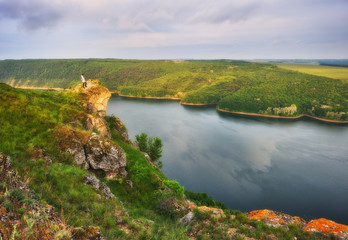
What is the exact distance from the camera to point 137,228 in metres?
7.17

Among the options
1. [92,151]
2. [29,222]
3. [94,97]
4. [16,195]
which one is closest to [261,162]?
[94,97]

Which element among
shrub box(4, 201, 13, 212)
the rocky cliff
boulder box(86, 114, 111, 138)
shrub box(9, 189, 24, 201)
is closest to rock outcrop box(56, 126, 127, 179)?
the rocky cliff

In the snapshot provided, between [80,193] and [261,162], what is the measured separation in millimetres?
49390

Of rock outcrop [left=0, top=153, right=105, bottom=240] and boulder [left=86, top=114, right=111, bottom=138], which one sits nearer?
rock outcrop [left=0, top=153, right=105, bottom=240]

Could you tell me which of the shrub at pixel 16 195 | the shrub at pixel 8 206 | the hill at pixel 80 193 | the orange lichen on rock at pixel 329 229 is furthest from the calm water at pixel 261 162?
the shrub at pixel 8 206

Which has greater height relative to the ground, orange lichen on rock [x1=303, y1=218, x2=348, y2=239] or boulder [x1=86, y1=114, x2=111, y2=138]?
boulder [x1=86, y1=114, x2=111, y2=138]

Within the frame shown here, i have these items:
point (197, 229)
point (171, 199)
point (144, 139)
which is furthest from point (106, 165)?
point (144, 139)

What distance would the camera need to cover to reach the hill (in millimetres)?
4910

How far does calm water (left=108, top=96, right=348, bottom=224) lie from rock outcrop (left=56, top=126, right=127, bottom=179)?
26.6m

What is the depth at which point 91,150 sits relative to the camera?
12.7m

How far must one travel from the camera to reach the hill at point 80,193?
491cm

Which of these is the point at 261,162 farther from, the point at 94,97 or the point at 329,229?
the point at 94,97

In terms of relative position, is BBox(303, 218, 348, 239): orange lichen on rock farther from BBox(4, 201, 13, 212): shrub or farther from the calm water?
the calm water

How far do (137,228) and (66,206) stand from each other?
9.57 feet
